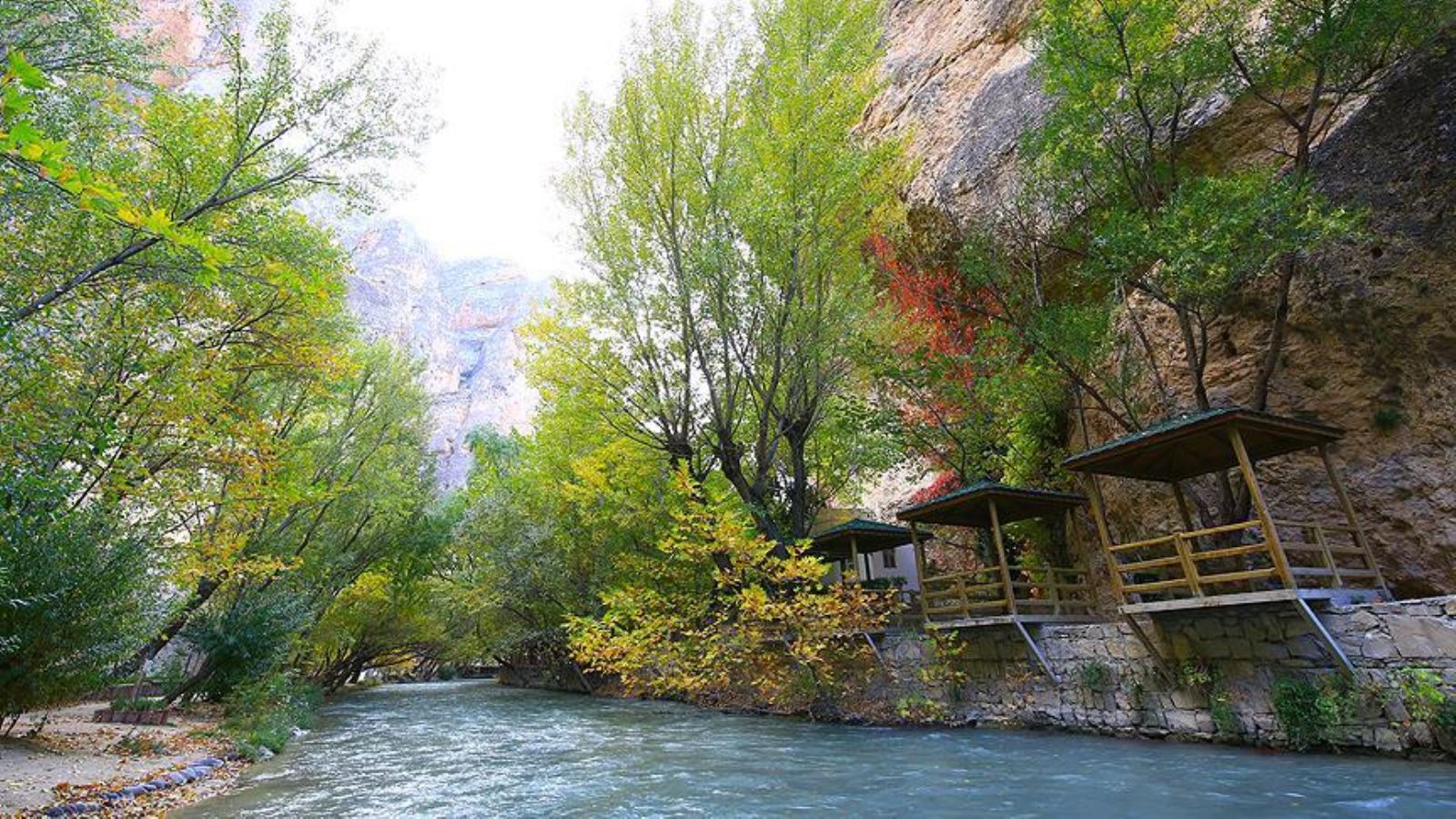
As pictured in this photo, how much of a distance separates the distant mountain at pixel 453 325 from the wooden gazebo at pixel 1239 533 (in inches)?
2587

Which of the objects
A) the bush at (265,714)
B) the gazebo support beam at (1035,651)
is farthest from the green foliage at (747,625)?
the bush at (265,714)

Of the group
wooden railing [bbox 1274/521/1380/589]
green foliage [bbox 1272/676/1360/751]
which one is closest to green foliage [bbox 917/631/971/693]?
green foliage [bbox 1272/676/1360/751]

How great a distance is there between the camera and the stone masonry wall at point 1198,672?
6.82 m

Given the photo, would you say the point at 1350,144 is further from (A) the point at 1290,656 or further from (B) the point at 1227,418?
(A) the point at 1290,656

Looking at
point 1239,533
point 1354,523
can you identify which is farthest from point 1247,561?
point 1354,523

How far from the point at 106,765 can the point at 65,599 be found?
236cm

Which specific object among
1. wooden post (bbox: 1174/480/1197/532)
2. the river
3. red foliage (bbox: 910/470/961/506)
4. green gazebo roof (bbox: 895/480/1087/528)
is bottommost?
the river

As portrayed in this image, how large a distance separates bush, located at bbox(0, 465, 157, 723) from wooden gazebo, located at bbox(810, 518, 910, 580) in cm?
1032

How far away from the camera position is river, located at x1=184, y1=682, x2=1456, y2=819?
5875 millimetres

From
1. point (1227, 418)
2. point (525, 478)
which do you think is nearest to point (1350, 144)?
point (1227, 418)

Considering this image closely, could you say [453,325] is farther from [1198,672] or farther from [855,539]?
[1198,672]

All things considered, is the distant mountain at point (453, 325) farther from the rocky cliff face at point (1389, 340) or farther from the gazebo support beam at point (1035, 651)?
the rocky cliff face at point (1389, 340)

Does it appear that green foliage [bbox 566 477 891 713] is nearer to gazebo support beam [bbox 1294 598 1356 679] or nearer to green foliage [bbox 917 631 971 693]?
green foliage [bbox 917 631 971 693]

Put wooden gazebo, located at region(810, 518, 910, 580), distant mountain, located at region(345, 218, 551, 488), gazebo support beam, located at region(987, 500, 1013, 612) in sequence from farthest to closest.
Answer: distant mountain, located at region(345, 218, 551, 488) → wooden gazebo, located at region(810, 518, 910, 580) → gazebo support beam, located at region(987, 500, 1013, 612)
